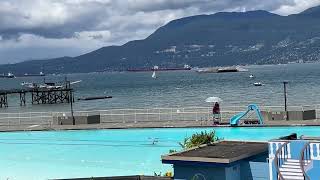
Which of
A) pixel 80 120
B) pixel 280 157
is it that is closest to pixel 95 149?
pixel 80 120

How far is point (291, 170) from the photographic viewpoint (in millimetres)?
11617

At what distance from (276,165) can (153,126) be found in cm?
2196

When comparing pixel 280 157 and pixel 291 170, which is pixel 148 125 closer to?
pixel 280 157

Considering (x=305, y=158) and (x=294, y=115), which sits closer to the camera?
(x=305, y=158)

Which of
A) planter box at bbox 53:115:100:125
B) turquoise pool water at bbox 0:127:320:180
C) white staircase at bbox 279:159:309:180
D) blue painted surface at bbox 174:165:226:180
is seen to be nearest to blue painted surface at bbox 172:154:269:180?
blue painted surface at bbox 174:165:226:180

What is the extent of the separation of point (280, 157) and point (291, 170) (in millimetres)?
364

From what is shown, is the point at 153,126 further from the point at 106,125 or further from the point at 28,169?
the point at 28,169

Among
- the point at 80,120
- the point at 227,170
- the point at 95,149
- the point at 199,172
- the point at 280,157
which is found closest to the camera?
the point at 280,157

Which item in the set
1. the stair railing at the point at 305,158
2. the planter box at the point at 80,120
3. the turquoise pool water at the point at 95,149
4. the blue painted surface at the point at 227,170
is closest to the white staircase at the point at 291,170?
the stair railing at the point at 305,158

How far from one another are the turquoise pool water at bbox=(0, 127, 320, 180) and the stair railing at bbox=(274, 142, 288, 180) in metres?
11.3

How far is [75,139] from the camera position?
32.1m

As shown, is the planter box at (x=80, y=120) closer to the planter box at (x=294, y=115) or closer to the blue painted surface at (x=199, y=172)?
the planter box at (x=294, y=115)

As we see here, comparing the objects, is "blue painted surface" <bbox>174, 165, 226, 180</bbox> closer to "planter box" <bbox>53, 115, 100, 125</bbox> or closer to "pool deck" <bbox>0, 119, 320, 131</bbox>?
"pool deck" <bbox>0, 119, 320, 131</bbox>

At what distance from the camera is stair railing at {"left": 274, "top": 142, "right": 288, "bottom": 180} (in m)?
11.7
